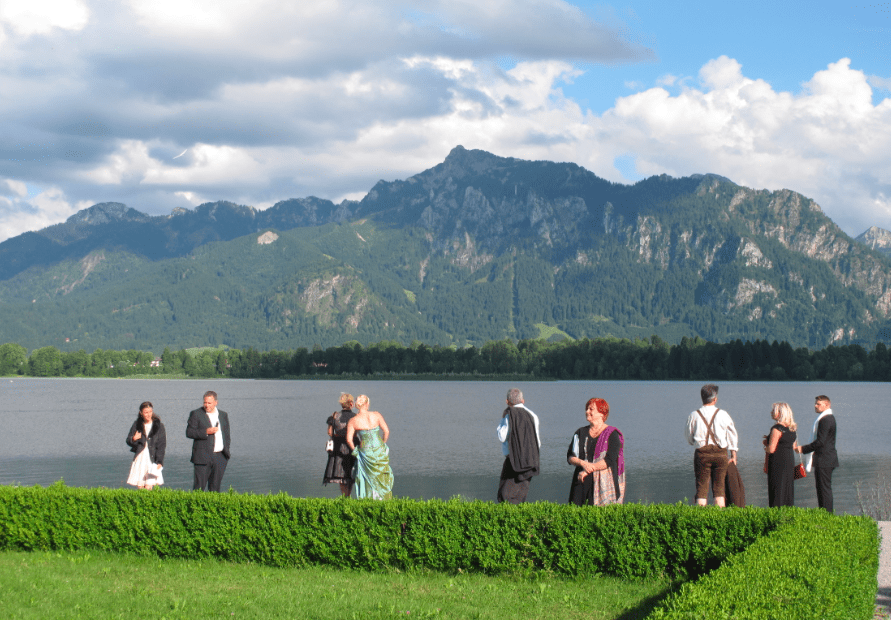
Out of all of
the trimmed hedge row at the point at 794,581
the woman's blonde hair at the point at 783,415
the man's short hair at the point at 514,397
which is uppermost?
the man's short hair at the point at 514,397

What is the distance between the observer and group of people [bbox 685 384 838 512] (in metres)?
14.0

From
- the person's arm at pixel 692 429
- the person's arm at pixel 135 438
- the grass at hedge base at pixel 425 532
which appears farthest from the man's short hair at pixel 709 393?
the person's arm at pixel 135 438

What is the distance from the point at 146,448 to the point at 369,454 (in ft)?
17.0

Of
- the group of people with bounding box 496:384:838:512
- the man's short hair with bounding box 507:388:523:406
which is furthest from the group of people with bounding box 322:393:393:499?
the man's short hair with bounding box 507:388:523:406

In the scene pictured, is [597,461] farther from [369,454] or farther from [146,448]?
[146,448]

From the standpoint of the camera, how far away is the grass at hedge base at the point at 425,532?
11.0 metres

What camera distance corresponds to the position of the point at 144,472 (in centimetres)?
1641

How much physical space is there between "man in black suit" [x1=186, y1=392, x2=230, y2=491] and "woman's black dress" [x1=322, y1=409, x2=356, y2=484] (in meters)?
2.21

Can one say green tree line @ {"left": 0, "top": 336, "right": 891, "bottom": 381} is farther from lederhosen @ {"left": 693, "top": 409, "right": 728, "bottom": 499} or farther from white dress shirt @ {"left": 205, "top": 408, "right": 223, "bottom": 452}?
white dress shirt @ {"left": 205, "top": 408, "right": 223, "bottom": 452}

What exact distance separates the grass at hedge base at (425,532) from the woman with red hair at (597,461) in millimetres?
1151

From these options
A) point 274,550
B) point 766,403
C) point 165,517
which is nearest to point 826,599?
point 274,550

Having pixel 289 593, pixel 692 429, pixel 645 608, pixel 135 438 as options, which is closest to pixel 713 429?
pixel 692 429

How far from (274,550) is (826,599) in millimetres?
7880

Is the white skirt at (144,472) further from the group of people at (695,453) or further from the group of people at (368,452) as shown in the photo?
the group of people at (695,453)
